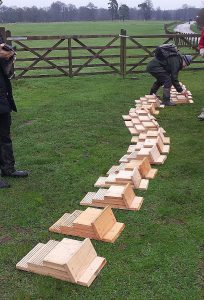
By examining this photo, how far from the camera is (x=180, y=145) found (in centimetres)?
684

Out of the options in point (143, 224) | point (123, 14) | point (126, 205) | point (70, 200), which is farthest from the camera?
point (123, 14)

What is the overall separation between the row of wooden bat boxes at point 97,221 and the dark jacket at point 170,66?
307cm

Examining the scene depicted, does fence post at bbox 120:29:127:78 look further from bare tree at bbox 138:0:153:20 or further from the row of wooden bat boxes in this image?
bare tree at bbox 138:0:153:20

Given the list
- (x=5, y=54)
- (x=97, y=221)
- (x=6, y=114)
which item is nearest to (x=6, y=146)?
(x=6, y=114)

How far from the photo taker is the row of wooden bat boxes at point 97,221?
3414mm

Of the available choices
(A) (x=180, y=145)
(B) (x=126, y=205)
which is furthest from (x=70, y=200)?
(A) (x=180, y=145)

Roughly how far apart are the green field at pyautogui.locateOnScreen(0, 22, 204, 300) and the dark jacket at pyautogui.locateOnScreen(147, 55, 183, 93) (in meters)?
0.81

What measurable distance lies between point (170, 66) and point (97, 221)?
20.6ft

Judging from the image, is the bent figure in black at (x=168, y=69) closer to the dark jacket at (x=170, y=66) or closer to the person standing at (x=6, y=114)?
the dark jacket at (x=170, y=66)

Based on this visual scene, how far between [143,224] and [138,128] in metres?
3.45

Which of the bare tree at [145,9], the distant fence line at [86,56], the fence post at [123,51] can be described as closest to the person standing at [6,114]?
the distant fence line at [86,56]

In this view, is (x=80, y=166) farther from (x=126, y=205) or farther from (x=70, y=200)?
(x=126, y=205)

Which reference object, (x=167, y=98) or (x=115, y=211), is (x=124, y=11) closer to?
(x=167, y=98)

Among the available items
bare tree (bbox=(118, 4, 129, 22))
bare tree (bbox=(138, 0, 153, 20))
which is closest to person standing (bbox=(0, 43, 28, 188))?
bare tree (bbox=(118, 4, 129, 22))
